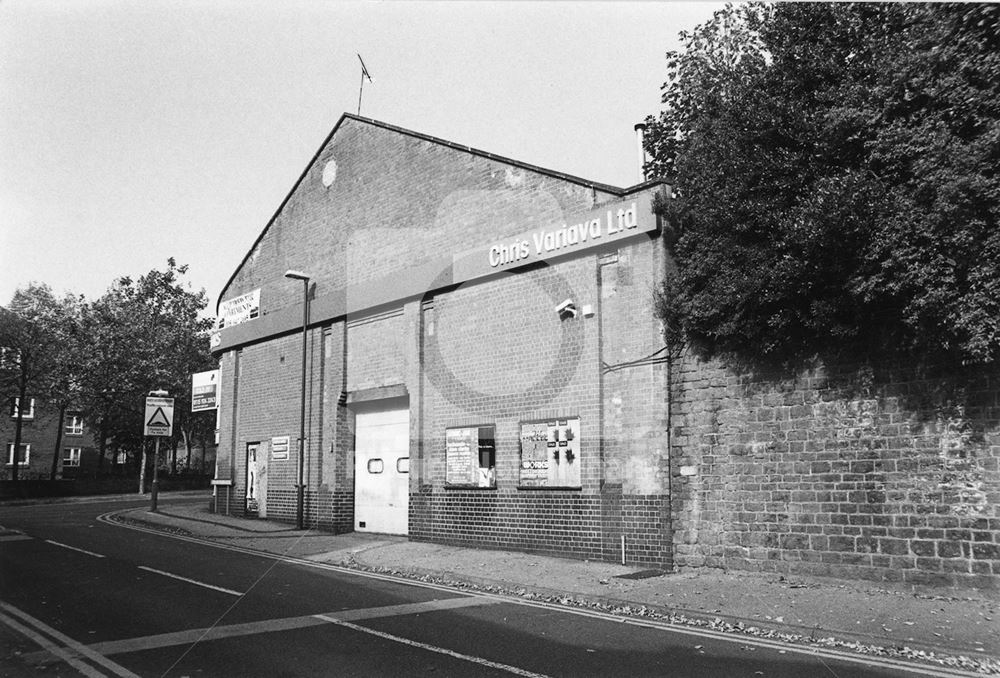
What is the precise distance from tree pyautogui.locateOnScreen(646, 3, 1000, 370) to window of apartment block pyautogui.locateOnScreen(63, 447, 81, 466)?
179 ft

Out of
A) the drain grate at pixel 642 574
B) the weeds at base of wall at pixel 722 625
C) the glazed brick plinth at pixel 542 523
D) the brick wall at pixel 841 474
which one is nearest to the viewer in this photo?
the weeds at base of wall at pixel 722 625

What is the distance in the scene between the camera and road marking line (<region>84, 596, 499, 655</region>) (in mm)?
7332

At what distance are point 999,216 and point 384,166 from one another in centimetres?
1410

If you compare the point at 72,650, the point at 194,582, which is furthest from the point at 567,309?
the point at 72,650

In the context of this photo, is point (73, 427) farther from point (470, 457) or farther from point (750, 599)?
point (750, 599)

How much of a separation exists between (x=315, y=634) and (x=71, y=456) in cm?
5559

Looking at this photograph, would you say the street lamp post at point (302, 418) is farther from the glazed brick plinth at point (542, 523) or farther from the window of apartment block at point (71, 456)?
the window of apartment block at point (71, 456)

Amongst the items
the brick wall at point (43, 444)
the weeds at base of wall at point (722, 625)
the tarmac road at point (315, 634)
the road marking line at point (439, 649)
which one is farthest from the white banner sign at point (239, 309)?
the brick wall at point (43, 444)

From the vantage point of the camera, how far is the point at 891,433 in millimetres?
10172

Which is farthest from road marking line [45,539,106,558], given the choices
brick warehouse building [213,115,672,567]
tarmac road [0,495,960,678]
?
brick warehouse building [213,115,672,567]

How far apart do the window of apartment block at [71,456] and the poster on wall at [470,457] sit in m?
48.5

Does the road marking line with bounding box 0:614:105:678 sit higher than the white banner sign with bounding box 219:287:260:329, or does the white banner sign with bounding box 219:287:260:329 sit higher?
the white banner sign with bounding box 219:287:260:329

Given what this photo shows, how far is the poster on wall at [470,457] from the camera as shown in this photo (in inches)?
610

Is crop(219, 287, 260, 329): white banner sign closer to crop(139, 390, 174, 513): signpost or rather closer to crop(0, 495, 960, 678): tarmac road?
crop(139, 390, 174, 513): signpost
